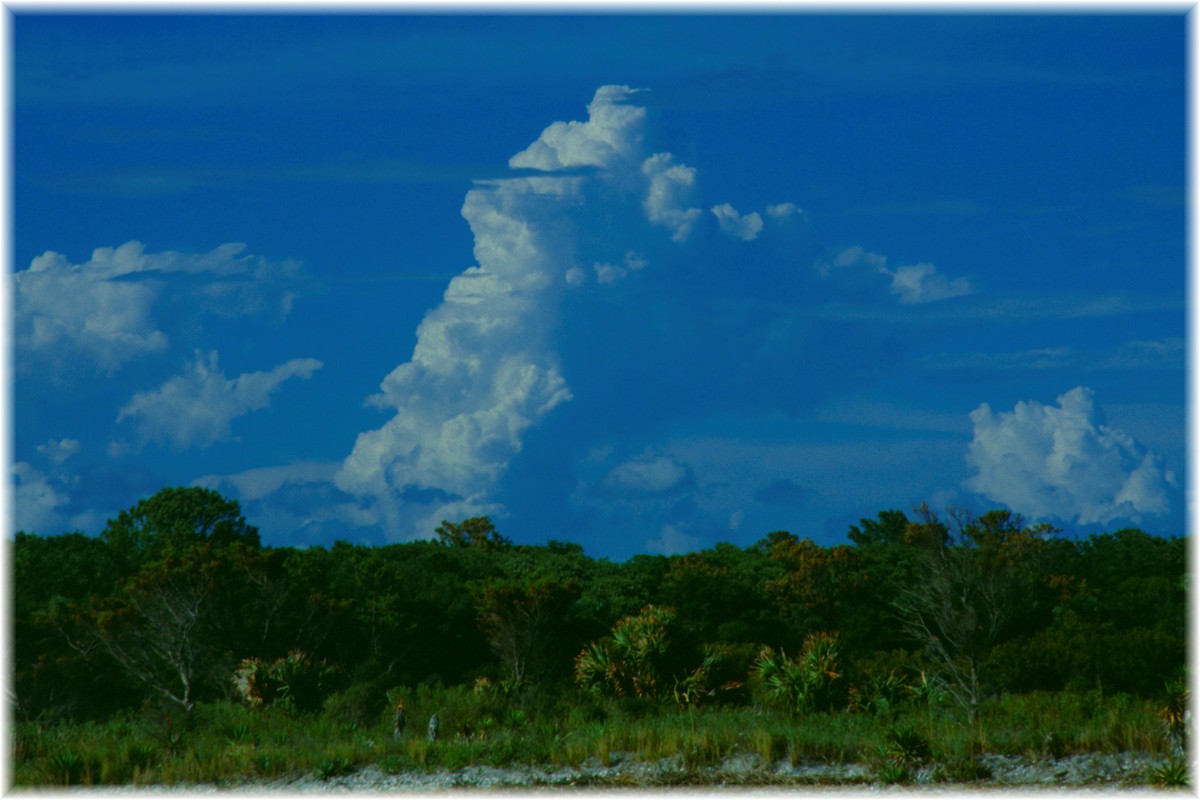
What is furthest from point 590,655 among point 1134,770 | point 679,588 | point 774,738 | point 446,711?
point 1134,770

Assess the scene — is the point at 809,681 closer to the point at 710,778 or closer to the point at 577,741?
the point at 577,741

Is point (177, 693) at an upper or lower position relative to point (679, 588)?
lower

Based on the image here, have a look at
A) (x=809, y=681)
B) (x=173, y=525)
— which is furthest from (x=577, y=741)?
(x=173, y=525)

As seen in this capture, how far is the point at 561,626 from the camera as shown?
32.7 metres

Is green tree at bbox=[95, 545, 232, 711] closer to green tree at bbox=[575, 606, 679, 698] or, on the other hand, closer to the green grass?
the green grass

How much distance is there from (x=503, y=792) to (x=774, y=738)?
4.23 metres

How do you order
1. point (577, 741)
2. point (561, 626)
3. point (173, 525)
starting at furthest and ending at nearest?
point (173, 525) → point (561, 626) → point (577, 741)

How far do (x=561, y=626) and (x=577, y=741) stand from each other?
43.1 ft

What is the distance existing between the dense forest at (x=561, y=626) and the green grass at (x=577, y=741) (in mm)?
929

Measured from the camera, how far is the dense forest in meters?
25.5

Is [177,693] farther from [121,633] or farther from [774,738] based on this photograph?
[774,738]

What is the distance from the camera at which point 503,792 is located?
56.6 ft

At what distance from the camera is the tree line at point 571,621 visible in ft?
85.5

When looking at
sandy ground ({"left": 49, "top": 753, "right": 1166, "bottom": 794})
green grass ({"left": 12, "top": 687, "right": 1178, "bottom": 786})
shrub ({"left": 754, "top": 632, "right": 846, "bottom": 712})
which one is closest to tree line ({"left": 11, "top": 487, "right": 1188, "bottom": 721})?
shrub ({"left": 754, "top": 632, "right": 846, "bottom": 712})
